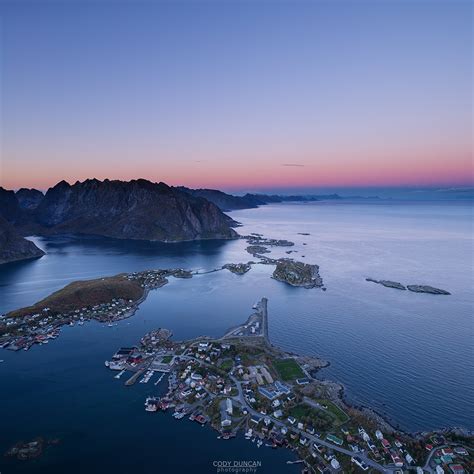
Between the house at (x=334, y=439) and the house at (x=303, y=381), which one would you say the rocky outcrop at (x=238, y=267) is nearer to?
the house at (x=303, y=381)

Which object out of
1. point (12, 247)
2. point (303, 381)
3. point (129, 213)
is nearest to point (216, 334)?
point (303, 381)

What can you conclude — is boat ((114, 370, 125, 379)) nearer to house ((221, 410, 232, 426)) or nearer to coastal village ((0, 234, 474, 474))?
coastal village ((0, 234, 474, 474))

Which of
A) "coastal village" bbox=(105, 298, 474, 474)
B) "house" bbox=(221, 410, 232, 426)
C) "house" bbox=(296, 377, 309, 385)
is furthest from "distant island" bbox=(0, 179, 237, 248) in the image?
"house" bbox=(221, 410, 232, 426)

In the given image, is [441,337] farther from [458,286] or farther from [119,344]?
[119,344]

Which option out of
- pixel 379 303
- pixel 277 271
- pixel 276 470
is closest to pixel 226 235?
pixel 277 271

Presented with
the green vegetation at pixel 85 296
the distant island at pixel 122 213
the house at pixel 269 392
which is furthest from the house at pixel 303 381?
the distant island at pixel 122 213

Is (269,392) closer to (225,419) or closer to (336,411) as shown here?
(225,419)
